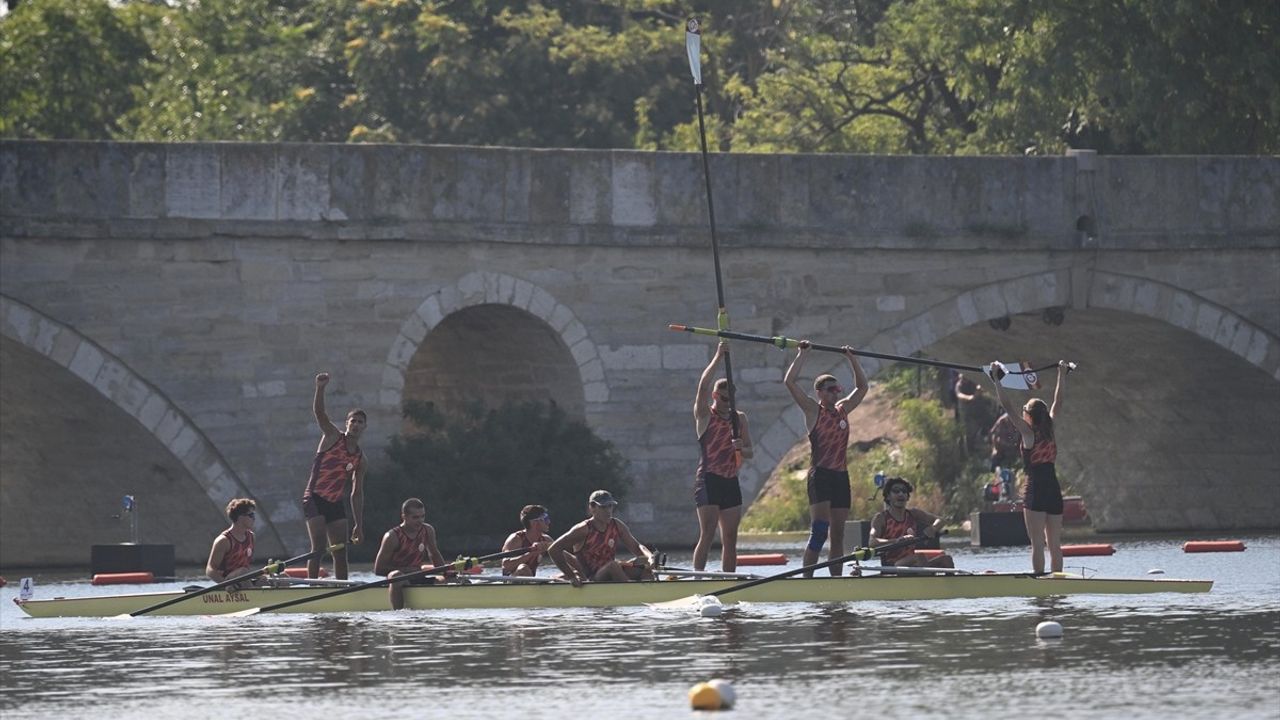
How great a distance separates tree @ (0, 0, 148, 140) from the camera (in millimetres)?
43125

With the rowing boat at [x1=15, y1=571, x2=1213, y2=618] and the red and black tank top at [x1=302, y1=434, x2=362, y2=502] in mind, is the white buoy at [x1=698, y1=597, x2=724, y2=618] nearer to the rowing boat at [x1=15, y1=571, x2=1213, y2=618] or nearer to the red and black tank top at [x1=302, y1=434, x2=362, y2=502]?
the rowing boat at [x1=15, y1=571, x2=1213, y2=618]

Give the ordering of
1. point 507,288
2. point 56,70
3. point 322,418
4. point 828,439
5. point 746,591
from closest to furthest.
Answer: point 746,591, point 828,439, point 322,418, point 507,288, point 56,70

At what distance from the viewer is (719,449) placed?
1934 centimetres

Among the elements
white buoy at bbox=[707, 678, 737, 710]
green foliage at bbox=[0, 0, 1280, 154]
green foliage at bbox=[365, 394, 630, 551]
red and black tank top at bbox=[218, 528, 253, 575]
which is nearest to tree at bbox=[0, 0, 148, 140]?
green foliage at bbox=[0, 0, 1280, 154]

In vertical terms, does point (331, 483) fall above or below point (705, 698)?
above

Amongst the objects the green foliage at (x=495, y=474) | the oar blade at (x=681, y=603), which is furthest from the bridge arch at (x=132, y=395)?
the oar blade at (x=681, y=603)

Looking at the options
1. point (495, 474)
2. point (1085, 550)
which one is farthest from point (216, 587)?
point (1085, 550)

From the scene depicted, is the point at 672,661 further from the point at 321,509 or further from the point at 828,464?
the point at 321,509

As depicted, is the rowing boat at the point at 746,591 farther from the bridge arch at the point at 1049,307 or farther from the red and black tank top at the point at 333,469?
the bridge arch at the point at 1049,307

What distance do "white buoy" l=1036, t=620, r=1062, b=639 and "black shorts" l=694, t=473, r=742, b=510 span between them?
4.91 m

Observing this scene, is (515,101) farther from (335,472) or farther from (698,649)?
(698,649)

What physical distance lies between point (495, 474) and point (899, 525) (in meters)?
9.67

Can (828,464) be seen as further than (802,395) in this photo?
Yes

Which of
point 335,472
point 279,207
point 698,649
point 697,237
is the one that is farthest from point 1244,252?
point 698,649
